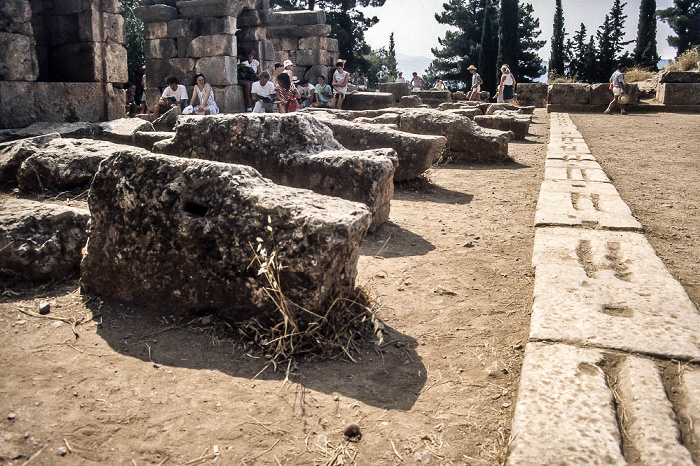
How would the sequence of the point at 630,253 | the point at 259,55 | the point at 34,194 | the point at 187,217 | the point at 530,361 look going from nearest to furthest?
the point at 530,361 < the point at 187,217 < the point at 630,253 < the point at 34,194 < the point at 259,55

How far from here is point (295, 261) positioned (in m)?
2.37

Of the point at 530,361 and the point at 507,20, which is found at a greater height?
the point at 507,20

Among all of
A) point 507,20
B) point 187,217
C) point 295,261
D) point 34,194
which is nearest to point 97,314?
point 187,217

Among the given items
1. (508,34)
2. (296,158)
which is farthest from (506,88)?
(508,34)

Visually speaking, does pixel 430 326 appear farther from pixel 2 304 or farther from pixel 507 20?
pixel 507 20

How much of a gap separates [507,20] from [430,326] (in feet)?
106

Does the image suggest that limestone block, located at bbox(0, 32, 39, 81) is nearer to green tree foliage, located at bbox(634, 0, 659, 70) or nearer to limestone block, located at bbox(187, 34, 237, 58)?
limestone block, located at bbox(187, 34, 237, 58)

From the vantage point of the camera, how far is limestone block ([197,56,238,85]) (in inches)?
491

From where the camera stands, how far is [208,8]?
12289 millimetres


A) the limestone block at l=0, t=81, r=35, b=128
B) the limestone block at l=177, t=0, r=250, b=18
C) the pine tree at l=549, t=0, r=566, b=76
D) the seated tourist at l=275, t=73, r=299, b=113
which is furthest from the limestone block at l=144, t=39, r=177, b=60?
the pine tree at l=549, t=0, r=566, b=76

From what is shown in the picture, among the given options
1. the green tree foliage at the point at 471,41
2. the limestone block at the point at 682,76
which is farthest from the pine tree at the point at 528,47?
the limestone block at the point at 682,76

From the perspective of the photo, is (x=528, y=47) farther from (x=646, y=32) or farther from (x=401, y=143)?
(x=401, y=143)

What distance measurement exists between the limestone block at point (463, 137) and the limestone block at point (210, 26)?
6266mm

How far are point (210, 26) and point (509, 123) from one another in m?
6.84
